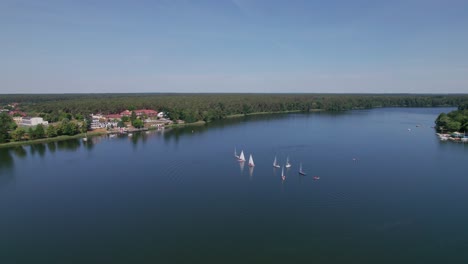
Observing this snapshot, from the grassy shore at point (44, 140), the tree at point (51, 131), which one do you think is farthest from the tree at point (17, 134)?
the tree at point (51, 131)

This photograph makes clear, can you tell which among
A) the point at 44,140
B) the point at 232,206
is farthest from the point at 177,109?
the point at 232,206

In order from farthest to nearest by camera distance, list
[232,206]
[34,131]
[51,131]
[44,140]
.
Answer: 1. [51,131]
2. [34,131]
3. [44,140]
4. [232,206]

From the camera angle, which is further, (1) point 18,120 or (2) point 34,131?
(1) point 18,120

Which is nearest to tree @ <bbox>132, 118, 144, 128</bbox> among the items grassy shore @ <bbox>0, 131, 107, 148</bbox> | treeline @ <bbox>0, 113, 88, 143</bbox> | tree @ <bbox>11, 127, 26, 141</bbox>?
grassy shore @ <bbox>0, 131, 107, 148</bbox>

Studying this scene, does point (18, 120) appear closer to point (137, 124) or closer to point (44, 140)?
point (44, 140)

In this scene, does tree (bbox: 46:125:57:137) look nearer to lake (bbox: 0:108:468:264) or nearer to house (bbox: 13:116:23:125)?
lake (bbox: 0:108:468:264)

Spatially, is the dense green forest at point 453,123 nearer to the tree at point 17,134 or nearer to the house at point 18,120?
the tree at point 17,134

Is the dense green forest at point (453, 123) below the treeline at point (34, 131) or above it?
above

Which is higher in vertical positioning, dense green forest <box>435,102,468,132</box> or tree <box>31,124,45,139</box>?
dense green forest <box>435,102,468,132</box>

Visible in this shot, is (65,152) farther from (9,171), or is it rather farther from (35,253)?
(35,253)
